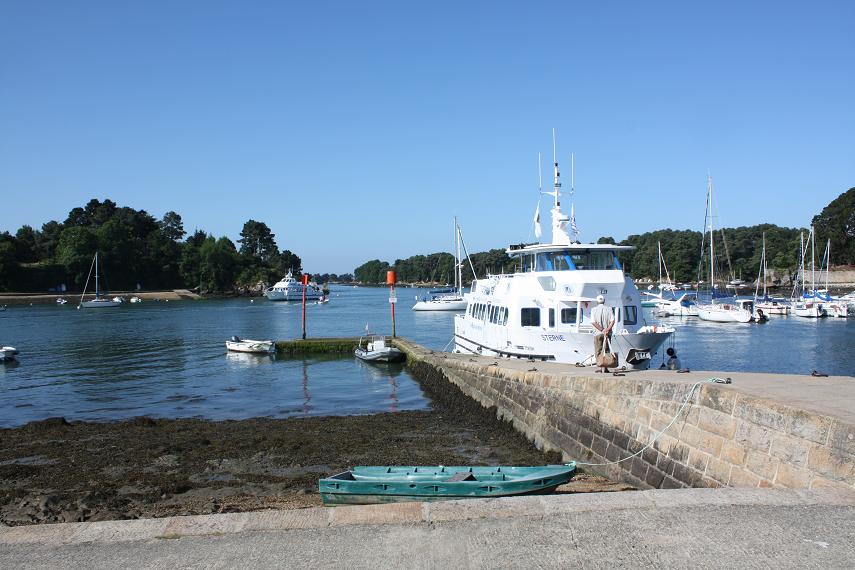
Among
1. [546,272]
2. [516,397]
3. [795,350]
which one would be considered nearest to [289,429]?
[516,397]

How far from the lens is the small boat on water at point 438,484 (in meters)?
8.34

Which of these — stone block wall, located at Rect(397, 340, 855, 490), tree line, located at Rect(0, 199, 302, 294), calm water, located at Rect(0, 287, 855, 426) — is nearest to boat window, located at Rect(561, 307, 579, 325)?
calm water, located at Rect(0, 287, 855, 426)

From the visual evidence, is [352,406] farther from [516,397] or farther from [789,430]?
[789,430]

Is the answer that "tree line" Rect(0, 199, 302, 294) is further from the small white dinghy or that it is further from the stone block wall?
the stone block wall

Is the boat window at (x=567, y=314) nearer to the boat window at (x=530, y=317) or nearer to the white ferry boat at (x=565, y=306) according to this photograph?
the white ferry boat at (x=565, y=306)

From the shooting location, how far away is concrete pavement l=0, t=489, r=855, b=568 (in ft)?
18.6

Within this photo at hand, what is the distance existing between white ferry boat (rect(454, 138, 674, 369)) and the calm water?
4571mm

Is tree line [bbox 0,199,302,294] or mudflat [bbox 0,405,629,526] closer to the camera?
mudflat [bbox 0,405,629,526]

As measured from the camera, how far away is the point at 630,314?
22.7 metres

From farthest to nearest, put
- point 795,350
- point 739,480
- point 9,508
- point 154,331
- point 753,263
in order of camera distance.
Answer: point 753,263 → point 154,331 → point 795,350 → point 9,508 → point 739,480

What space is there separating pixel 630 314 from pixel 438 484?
16.0m

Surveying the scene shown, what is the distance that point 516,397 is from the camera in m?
17.0

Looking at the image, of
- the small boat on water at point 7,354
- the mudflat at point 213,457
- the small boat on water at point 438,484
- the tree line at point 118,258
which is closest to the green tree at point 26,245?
the tree line at point 118,258

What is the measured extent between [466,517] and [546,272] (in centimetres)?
1786
